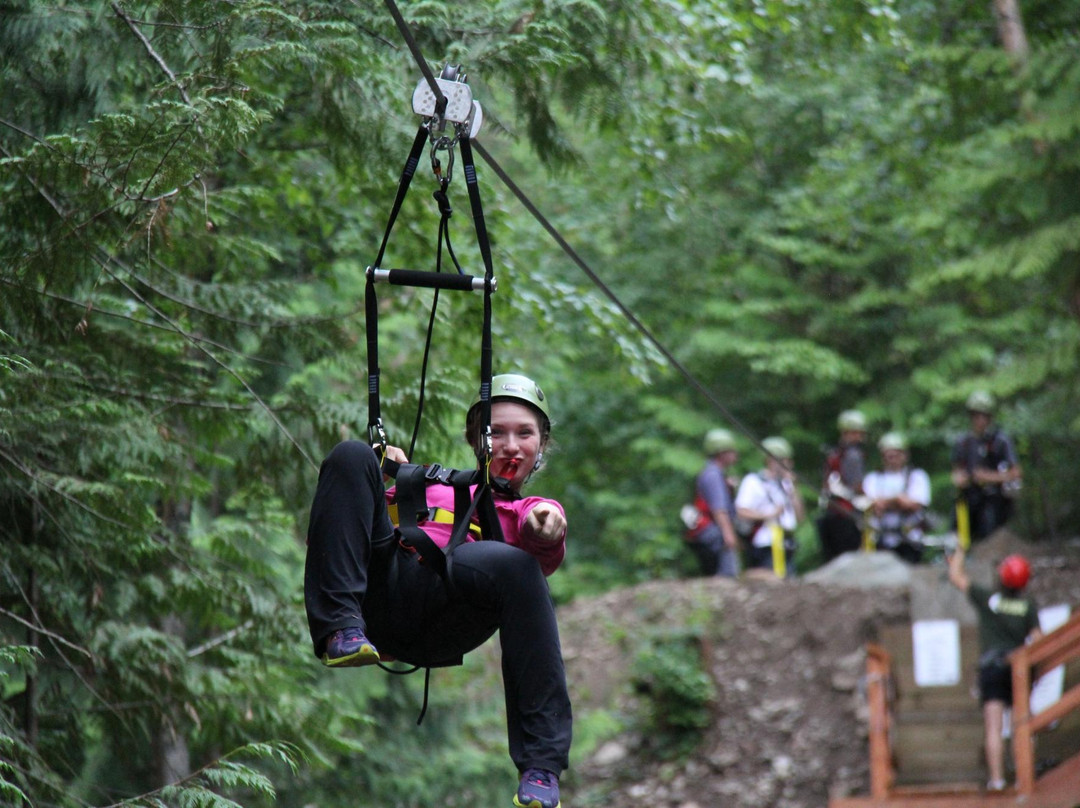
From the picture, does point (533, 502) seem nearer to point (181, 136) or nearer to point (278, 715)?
point (181, 136)

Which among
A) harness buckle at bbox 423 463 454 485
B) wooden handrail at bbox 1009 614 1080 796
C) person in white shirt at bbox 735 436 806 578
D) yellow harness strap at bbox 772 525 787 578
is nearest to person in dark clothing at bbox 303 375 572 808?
harness buckle at bbox 423 463 454 485

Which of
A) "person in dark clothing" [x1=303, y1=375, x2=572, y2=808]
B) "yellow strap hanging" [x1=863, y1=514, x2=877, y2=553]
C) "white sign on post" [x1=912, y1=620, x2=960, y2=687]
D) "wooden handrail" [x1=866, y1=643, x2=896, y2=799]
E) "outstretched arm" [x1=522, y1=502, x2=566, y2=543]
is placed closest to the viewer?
"person in dark clothing" [x1=303, y1=375, x2=572, y2=808]

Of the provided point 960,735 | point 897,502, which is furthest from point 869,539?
point 960,735

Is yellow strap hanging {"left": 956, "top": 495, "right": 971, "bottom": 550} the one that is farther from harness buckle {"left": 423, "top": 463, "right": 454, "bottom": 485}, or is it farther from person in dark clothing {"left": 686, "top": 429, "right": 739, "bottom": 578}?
harness buckle {"left": 423, "top": 463, "right": 454, "bottom": 485}

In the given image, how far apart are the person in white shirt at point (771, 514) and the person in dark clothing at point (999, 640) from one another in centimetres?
347

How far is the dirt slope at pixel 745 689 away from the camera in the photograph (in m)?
12.5

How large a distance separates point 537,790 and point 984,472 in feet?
33.9

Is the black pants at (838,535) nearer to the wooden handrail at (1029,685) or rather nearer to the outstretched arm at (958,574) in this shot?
the outstretched arm at (958,574)

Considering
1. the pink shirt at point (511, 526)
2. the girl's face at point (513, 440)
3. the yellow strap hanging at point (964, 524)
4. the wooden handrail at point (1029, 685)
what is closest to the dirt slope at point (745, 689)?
the yellow strap hanging at point (964, 524)

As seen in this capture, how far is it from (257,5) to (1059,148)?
325 inches

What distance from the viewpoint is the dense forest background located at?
502 centimetres

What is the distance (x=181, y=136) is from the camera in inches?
183

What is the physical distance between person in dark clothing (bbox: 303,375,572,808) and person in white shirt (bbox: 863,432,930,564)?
10184 millimetres

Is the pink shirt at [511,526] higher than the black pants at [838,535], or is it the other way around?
the pink shirt at [511,526]
